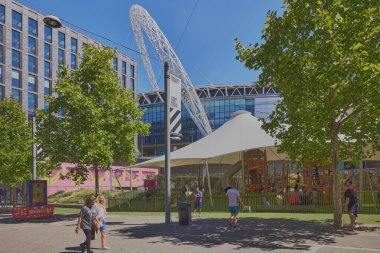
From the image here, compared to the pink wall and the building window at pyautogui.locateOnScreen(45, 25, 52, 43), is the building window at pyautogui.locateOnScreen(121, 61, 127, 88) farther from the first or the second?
the pink wall

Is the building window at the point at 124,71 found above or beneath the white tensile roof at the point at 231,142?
above

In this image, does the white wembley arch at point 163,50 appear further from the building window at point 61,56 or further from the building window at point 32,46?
the building window at point 32,46

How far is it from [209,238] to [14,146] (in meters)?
21.2

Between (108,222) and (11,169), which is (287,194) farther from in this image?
(11,169)

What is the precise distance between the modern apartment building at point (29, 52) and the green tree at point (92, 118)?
35301 mm

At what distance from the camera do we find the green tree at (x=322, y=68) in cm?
1242

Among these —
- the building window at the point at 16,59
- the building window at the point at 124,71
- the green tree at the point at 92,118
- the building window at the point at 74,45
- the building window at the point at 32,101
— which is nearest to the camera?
the green tree at the point at 92,118

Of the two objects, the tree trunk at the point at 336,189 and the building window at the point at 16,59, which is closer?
the tree trunk at the point at 336,189

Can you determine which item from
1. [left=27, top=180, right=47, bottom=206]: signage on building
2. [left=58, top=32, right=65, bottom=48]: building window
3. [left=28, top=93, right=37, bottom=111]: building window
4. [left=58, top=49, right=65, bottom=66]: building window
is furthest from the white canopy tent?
[left=58, top=32, right=65, bottom=48]: building window

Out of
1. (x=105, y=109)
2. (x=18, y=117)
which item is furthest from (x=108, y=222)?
(x=18, y=117)

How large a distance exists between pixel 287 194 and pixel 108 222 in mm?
9547

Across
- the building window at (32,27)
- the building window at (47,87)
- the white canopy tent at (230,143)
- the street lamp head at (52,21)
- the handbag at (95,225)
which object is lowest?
the handbag at (95,225)

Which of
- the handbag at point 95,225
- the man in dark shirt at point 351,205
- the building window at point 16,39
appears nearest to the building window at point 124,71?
the building window at point 16,39

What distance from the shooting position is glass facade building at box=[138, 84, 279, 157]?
105 m
